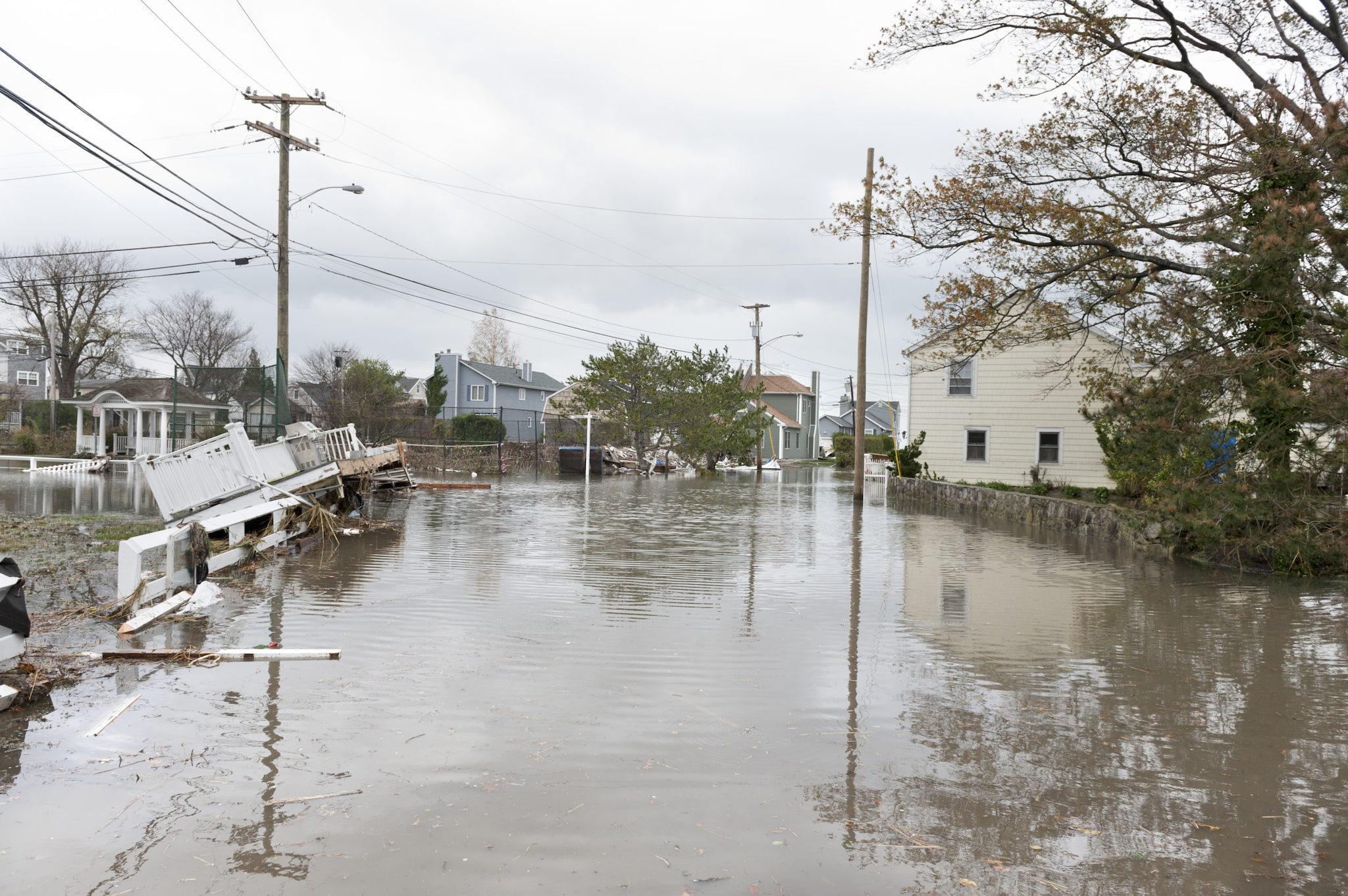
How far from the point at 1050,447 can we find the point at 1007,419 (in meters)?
1.50

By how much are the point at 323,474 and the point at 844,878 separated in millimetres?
15017

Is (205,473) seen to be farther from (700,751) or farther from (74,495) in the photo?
(74,495)

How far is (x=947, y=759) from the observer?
533 cm

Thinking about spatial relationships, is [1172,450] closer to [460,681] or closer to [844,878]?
[460,681]

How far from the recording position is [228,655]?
7.17 meters

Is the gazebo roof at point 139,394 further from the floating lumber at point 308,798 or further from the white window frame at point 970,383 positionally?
the floating lumber at point 308,798

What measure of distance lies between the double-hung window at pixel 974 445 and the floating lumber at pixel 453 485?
14717 mm

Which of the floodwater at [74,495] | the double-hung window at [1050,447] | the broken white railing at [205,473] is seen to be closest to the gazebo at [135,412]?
the floodwater at [74,495]

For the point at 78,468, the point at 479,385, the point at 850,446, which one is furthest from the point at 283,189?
the point at 850,446

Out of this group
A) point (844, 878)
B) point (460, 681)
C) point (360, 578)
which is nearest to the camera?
point (844, 878)

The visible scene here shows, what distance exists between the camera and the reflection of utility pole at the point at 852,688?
4.55 metres

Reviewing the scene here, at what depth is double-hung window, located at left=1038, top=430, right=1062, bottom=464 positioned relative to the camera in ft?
99.0

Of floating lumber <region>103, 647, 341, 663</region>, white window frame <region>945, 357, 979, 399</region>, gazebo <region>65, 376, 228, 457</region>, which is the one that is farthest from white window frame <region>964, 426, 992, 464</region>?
floating lumber <region>103, 647, 341, 663</region>

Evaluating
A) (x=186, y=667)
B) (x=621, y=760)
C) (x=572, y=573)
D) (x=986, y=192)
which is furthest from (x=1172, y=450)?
Result: (x=186, y=667)
